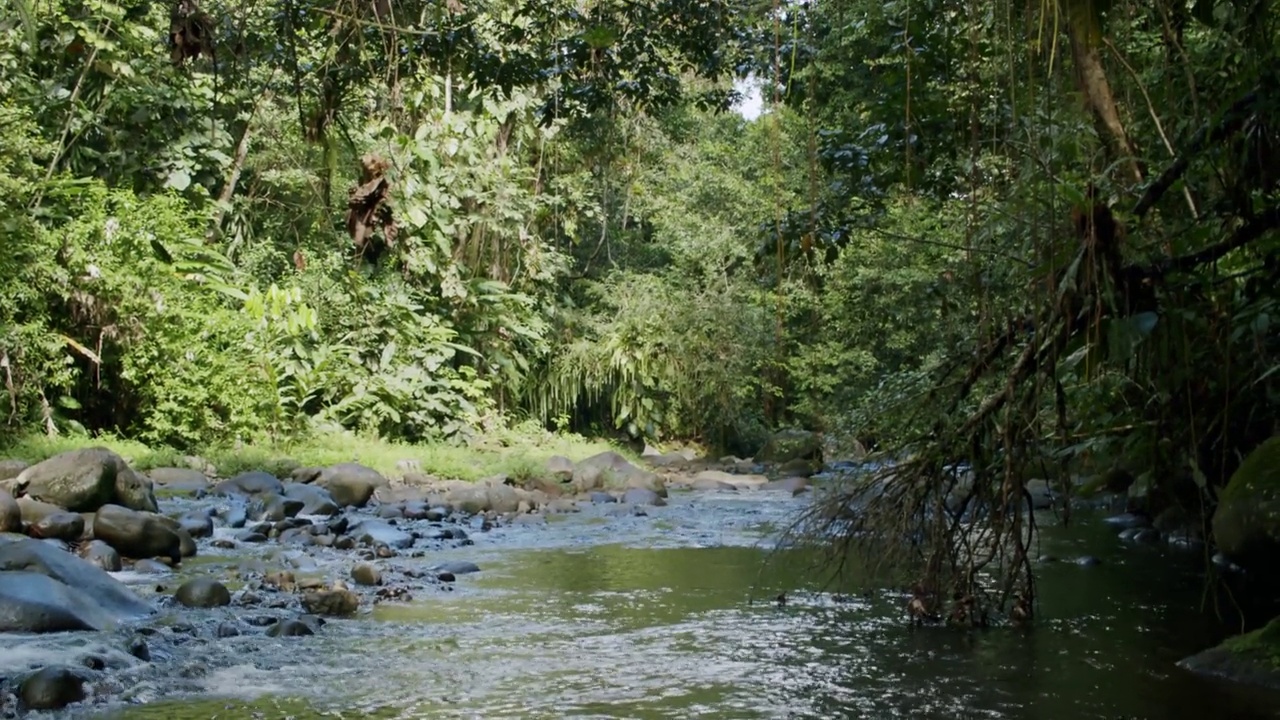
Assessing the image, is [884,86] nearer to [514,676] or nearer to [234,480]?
[514,676]

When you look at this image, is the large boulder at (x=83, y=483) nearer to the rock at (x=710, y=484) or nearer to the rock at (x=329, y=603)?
the rock at (x=329, y=603)

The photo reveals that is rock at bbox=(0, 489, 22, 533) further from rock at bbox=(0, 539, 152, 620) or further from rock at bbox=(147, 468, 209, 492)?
rock at bbox=(147, 468, 209, 492)

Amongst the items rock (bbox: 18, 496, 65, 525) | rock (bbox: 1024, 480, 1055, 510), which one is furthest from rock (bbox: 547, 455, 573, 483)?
rock (bbox: 18, 496, 65, 525)

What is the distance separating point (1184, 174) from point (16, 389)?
985 cm

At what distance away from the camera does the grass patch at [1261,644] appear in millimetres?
4496

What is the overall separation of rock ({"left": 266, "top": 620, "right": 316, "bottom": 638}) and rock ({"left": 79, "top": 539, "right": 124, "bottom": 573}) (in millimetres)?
1742

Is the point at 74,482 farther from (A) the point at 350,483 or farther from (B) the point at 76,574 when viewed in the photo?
(A) the point at 350,483

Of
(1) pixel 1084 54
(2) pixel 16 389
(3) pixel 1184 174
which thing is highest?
(1) pixel 1084 54

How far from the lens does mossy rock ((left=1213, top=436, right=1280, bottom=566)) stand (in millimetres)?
4820

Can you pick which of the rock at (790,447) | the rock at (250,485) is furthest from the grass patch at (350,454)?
the rock at (790,447)

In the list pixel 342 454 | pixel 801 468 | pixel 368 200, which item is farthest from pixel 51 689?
pixel 801 468

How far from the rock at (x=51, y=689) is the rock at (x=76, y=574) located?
4.03 feet

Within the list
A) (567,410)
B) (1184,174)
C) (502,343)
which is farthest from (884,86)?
(567,410)

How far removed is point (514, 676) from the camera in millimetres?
4793
